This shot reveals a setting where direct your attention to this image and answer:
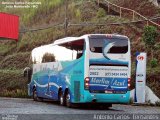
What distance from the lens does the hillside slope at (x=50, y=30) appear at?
44491 mm

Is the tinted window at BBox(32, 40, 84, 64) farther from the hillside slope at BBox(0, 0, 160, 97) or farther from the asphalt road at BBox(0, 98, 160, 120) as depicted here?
the hillside slope at BBox(0, 0, 160, 97)

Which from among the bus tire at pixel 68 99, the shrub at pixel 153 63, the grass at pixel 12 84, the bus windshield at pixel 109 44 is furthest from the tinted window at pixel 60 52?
the shrub at pixel 153 63

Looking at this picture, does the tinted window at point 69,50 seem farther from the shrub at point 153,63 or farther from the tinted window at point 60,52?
the shrub at point 153,63

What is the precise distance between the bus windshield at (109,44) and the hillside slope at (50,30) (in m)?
12.2

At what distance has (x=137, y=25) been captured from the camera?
158 feet

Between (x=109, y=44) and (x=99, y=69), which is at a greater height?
(x=109, y=44)

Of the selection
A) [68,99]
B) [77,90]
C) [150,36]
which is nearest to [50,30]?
[150,36]

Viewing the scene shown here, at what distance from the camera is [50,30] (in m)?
57.1

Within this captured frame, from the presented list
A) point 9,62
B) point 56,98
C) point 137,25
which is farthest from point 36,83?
point 9,62

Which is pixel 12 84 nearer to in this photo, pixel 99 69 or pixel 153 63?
pixel 153 63

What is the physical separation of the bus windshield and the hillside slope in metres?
12.2

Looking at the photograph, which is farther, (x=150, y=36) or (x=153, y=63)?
(x=150, y=36)

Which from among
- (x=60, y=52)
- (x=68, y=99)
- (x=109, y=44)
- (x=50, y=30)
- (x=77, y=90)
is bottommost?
(x=68, y=99)

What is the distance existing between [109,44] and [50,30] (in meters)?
34.2
